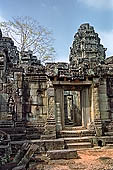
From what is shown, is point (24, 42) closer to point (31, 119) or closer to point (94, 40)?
point (94, 40)

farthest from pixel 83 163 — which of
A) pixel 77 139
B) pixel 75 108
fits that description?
pixel 75 108

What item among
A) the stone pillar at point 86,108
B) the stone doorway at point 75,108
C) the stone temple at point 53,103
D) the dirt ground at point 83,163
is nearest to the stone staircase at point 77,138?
the stone temple at point 53,103

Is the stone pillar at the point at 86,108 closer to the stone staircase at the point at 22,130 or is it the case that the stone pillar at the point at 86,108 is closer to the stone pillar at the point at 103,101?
the stone pillar at the point at 103,101

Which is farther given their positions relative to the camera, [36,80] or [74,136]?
[36,80]

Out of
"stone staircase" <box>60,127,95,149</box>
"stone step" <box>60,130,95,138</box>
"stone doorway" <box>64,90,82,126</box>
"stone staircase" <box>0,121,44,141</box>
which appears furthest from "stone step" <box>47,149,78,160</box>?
"stone doorway" <box>64,90,82,126</box>

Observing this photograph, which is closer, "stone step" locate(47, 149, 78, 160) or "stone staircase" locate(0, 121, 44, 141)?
"stone step" locate(47, 149, 78, 160)

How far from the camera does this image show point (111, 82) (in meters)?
10.8

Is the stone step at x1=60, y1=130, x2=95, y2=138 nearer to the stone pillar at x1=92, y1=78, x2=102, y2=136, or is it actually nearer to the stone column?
the stone pillar at x1=92, y1=78, x2=102, y2=136

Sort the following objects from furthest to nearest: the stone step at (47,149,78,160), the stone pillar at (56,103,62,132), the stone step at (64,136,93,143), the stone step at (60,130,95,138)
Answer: the stone pillar at (56,103,62,132)
the stone step at (60,130,95,138)
the stone step at (64,136,93,143)
the stone step at (47,149,78,160)

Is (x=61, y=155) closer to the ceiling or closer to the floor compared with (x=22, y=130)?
closer to the floor

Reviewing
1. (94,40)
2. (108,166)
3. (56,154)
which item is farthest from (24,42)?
(108,166)

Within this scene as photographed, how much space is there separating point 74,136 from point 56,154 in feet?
8.43

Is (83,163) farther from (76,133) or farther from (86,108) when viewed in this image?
(86,108)

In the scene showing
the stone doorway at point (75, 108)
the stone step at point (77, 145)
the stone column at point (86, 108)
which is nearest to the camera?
the stone step at point (77, 145)
